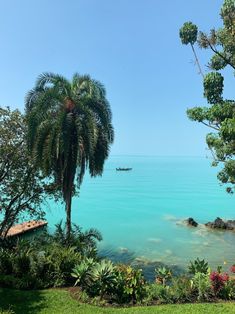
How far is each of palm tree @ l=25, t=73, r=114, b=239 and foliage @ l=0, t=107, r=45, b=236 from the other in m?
2.01

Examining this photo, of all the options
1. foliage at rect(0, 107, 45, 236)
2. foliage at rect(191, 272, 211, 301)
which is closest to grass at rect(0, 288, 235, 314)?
foliage at rect(191, 272, 211, 301)

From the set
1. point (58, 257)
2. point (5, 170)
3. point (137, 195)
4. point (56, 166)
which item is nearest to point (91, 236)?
A: point (56, 166)

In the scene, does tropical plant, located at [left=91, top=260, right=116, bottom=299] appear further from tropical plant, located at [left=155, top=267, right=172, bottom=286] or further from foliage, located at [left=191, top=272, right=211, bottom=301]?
foliage, located at [left=191, top=272, right=211, bottom=301]

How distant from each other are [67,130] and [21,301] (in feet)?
26.8

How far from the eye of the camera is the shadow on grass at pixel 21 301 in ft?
30.2

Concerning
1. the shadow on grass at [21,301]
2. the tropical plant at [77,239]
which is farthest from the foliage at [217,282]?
the tropical plant at [77,239]

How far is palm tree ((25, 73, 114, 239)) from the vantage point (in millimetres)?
16000

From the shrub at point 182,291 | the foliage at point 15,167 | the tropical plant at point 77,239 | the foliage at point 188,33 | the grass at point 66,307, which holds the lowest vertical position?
the grass at point 66,307

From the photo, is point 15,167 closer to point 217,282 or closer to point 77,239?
point 77,239

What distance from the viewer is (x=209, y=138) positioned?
15.0 m

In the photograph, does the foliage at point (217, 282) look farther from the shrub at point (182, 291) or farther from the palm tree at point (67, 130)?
the palm tree at point (67, 130)

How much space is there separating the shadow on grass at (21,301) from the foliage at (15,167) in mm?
8849

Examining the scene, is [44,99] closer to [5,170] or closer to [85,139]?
[85,139]

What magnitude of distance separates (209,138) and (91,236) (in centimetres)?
752
